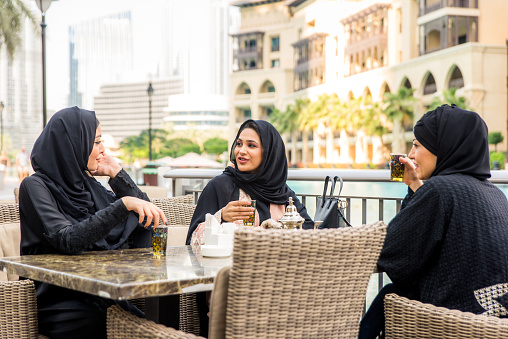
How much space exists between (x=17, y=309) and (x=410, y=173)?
1.49 meters

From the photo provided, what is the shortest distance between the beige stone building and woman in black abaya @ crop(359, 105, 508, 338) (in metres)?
40.0

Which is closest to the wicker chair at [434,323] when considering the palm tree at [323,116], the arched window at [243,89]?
the palm tree at [323,116]

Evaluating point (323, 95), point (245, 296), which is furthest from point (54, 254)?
point (323, 95)

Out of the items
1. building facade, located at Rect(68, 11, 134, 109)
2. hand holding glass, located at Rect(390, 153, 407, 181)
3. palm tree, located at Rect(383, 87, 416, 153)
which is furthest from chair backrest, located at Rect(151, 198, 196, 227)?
building facade, located at Rect(68, 11, 134, 109)

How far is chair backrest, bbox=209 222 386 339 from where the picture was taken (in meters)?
1.38

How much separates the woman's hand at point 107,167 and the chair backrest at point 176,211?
0.53m

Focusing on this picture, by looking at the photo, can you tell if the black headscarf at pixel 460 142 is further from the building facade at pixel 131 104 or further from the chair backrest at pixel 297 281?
the building facade at pixel 131 104

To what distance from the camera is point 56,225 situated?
207 cm

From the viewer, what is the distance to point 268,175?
283 centimetres

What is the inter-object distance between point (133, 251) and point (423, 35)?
4681 cm

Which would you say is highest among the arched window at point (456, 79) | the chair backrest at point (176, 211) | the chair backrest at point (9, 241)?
the arched window at point (456, 79)

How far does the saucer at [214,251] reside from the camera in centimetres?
205

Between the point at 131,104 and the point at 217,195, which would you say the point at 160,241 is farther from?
the point at 131,104

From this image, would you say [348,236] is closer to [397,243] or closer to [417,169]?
[397,243]
